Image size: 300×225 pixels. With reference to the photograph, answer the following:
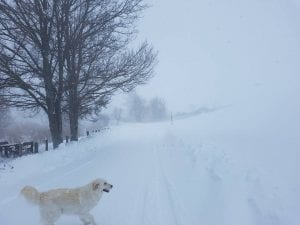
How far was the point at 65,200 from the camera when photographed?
23.6ft

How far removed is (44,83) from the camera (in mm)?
22250

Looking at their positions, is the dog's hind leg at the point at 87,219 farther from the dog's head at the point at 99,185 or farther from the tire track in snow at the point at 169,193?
the tire track in snow at the point at 169,193

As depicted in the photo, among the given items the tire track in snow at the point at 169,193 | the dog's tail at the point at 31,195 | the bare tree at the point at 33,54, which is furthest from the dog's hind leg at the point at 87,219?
the bare tree at the point at 33,54

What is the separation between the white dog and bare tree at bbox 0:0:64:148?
14.6 meters

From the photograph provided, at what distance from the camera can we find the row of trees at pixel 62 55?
20719 mm

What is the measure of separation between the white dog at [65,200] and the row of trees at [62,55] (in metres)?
14.7

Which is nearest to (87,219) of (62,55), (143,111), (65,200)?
(65,200)

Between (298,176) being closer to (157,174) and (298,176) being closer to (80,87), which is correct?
(157,174)

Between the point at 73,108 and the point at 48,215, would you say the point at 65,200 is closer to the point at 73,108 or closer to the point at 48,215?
the point at 48,215

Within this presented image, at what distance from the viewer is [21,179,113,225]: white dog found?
281 inches

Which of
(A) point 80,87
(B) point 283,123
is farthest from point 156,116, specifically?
(B) point 283,123

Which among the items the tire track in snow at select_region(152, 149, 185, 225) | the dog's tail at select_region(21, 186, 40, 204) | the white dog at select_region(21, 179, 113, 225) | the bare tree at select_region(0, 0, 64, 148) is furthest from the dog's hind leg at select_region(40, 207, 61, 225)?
the bare tree at select_region(0, 0, 64, 148)

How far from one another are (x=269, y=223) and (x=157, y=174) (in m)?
6.25

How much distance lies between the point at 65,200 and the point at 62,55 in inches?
644
